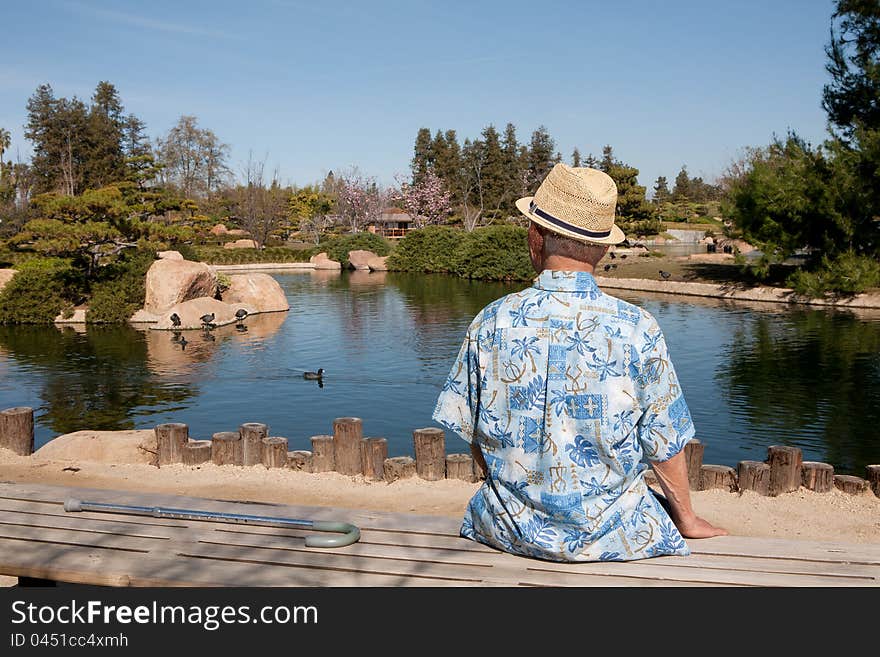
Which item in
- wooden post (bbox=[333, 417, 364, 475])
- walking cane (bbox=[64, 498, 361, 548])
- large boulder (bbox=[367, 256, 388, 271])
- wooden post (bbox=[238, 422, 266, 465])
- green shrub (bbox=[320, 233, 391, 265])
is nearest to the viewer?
walking cane (bbox=[64, 498, 361, 548])

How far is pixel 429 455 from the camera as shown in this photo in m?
7.60

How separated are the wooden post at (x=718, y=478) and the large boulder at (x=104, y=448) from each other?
5590 mm

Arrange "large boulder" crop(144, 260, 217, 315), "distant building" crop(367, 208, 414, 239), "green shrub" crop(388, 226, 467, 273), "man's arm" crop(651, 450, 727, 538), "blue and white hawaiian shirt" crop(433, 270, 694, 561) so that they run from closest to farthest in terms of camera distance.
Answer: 1. "blue and white hawaiian shirt" crop(433, 270, 694, 561)
2. "man's arm" crop(651, 450, 727, 538)
3. "large boulder" crop(144, 260, 217, 315)
4. "green shrub" crop(388, 226, 467, 273)
5. "distant building" crop(367, 208, 414, 239)

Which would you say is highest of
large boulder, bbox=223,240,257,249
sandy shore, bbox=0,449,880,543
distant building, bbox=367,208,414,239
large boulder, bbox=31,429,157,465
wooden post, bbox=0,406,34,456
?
distant building, bbox=367,208,414,239

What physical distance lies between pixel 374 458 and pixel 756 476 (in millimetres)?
3543

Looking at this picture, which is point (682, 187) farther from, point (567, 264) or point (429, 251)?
point (567, 264)

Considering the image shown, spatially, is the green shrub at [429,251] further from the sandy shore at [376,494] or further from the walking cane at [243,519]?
the walking cane at [243,519]

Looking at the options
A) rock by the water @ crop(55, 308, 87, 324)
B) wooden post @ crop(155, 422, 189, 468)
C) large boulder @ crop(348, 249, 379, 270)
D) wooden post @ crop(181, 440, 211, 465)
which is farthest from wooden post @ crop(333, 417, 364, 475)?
large boulder @ crop(348, 249, 379, 270)

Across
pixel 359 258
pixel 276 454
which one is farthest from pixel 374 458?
pixel 359 258

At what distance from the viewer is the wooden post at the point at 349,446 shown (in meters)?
7.85

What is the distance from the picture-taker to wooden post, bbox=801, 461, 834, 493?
23.5 ft

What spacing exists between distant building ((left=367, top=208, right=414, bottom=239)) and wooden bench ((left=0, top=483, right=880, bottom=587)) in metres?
65.4

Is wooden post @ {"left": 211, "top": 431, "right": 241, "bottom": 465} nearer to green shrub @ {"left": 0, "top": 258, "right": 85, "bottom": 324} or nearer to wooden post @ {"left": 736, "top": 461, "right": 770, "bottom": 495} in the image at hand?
wooden post @ {"left": 736, "top": 461, "right": 770, "bottom": 495}
